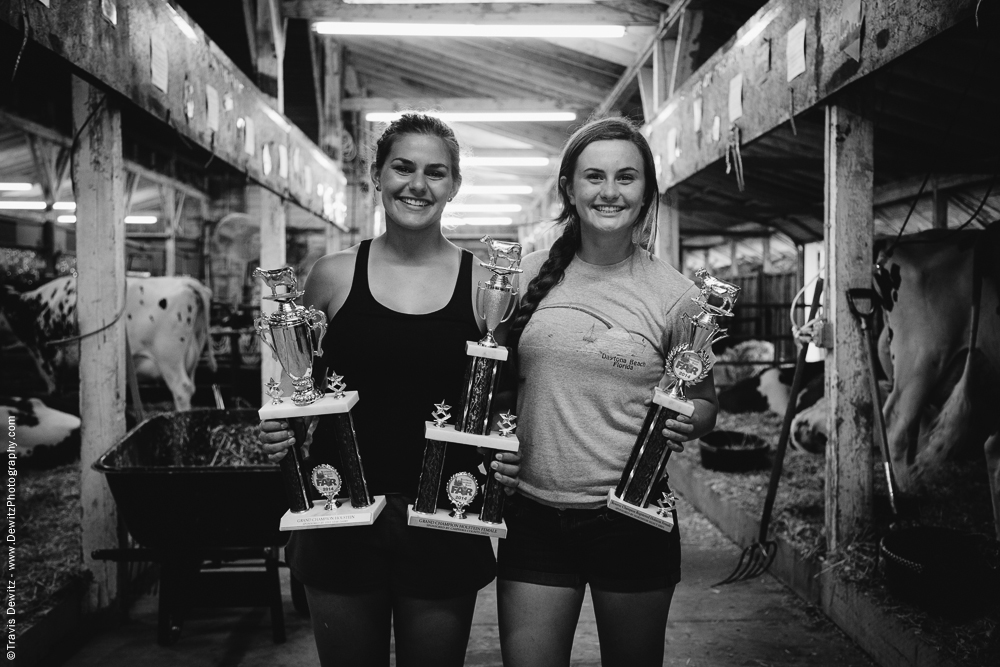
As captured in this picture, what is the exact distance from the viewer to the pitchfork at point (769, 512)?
3.94m

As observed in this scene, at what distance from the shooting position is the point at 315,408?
1623 mm

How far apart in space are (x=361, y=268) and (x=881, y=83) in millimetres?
5423

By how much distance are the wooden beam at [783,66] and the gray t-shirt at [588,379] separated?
167cm

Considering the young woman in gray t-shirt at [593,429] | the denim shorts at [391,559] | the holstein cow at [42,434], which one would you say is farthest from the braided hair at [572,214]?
the holstein cow at [42,434]

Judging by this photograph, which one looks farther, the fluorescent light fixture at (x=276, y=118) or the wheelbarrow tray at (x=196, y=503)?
the fluorescent light fixture at (x=276, y=118)

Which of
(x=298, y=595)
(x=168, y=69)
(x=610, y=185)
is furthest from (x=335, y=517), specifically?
(x=168, y=69)

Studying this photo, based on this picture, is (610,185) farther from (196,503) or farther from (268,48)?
(268,48)

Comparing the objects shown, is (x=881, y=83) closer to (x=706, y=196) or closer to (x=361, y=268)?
(x=706, y=196)

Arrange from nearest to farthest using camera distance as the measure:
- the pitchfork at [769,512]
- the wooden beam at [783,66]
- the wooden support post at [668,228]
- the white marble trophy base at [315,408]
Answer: the white marble trophy base at [315,408], the wooden beam at [783,66], the pitchfork at [769,512], the wooden support post at [668,228]

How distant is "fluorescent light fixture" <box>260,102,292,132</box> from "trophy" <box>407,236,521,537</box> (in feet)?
17.3

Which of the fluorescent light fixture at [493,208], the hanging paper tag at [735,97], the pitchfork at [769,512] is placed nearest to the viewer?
the pitchfork at [769,512]

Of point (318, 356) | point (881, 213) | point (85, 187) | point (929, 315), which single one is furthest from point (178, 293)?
point (881, 213)

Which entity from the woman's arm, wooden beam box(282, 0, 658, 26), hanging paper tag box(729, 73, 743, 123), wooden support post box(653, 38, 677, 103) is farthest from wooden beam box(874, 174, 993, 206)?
the woman's arm

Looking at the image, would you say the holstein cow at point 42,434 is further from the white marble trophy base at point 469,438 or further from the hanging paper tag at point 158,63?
the white marble trophy base at point 469,438
